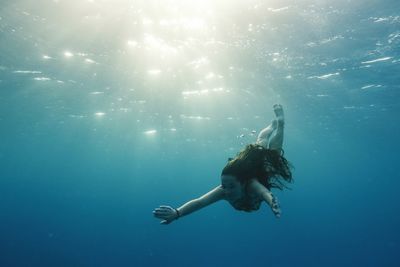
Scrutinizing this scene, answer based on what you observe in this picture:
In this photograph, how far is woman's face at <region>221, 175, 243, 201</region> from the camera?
5.43m

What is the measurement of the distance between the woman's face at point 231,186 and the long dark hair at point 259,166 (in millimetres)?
78

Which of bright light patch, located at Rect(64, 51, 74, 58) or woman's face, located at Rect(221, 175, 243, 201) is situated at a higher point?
bright light patch, located at Rect(64, 51, 74, 58)

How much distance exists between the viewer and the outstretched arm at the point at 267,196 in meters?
3.63

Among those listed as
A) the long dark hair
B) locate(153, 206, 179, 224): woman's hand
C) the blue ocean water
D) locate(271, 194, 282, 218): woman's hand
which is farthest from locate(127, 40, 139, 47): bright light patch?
locate(271, 194, 282, 218): woman's hand

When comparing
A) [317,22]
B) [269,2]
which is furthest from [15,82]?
[317,22]

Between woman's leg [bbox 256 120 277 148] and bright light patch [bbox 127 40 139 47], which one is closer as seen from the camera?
woman's leg [bbox 256 120 277 148]

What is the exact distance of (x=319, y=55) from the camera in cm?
1627

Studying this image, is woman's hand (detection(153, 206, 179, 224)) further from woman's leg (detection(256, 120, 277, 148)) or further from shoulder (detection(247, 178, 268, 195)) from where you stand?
woman's leg (detection(256, 120, 277, 148))

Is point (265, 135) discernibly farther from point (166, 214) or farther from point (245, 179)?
point (166, 214)

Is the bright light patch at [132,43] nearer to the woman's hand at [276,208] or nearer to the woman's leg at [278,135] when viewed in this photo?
the woman's leg at [278,135]

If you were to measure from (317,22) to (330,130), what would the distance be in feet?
88.6

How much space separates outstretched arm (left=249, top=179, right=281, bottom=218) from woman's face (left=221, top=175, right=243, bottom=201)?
0.95ft

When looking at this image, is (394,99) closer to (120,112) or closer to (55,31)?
(120,112)

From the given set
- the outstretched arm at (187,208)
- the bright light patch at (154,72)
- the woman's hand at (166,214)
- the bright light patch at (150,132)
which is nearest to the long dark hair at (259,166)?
the outstretched arm at (187,208)
